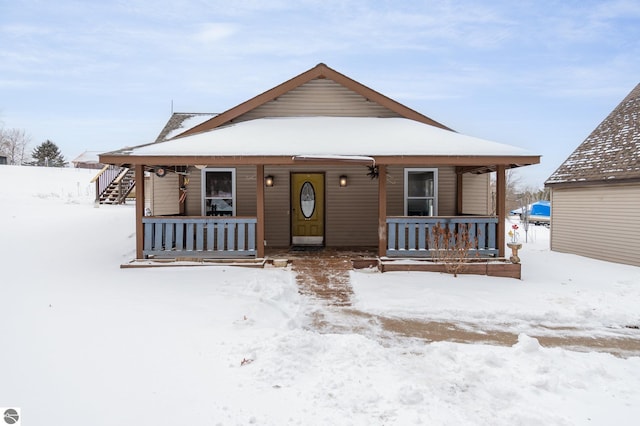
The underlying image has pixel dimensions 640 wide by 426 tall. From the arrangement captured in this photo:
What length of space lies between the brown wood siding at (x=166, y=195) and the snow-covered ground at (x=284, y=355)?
363 centimetres

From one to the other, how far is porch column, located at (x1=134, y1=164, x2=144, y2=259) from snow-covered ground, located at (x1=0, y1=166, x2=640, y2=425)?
2.55 feet

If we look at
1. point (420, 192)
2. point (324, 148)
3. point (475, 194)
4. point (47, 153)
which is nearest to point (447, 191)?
point (420, 192)

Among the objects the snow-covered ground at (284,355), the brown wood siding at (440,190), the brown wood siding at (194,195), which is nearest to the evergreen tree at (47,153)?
the brown wood siding at (194,195)

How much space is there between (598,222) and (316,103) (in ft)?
32.4

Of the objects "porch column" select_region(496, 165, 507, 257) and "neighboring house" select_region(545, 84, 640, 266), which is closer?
"porch column" select_region(496, 165, 507, 257)

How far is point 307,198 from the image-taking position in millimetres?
11500

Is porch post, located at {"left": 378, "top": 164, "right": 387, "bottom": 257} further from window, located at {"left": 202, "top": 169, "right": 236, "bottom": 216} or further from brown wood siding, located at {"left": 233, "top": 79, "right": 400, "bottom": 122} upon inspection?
window, located at {"left": 202, "top": 169, "right": 236, "bottom": 216}

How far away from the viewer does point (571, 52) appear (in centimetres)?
3275

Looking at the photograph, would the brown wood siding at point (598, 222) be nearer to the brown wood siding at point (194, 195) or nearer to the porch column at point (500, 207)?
the porch column at point (500, 207)

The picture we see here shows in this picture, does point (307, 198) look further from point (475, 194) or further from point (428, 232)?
point (475, 194)

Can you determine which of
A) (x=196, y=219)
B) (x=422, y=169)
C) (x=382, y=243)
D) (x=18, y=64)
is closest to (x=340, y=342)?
(x=382, y=243)

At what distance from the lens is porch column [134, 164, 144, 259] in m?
8.69

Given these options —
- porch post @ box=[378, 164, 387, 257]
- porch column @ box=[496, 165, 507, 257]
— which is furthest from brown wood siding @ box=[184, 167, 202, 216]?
porch column @ box=[496, 165, 507, 257]

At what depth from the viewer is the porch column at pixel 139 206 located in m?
8.69
